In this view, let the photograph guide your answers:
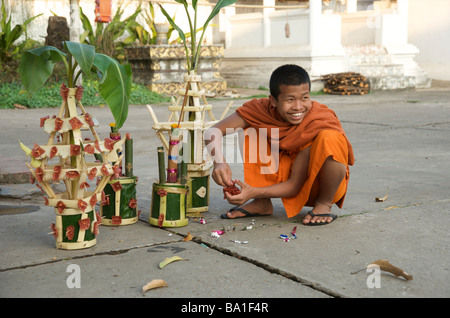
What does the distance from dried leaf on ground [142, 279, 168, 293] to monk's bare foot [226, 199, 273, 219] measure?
1.03 meters

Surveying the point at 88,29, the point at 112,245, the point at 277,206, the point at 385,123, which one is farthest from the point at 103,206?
the point at 88,29

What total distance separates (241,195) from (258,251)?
1.40 feet

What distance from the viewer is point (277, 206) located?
11.4 feet

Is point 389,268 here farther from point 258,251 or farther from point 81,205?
point 81,205

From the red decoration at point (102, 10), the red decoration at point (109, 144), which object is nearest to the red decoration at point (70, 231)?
the red decoration at point (109, 144)

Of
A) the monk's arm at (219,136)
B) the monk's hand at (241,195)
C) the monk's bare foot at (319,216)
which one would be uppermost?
the monk's arm at (219,136)

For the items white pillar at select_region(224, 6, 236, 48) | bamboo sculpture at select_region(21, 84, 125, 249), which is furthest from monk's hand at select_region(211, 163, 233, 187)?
white pillar at select_region(224, 6, 236, 48)

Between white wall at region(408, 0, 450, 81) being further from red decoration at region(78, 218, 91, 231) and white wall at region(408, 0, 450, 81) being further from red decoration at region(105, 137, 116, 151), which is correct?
red decoration at region(78, 218, 91, 231)

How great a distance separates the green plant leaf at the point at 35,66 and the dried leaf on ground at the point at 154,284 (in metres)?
0.92

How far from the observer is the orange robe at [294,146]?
115 inches

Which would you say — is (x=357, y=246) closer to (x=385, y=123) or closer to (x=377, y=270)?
(x=377, y=270)

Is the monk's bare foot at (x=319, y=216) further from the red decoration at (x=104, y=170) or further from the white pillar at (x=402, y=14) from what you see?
the white pillar at (x=402, y=14)

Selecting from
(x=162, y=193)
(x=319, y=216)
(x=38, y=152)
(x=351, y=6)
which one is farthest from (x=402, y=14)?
(x=38, y=152)
